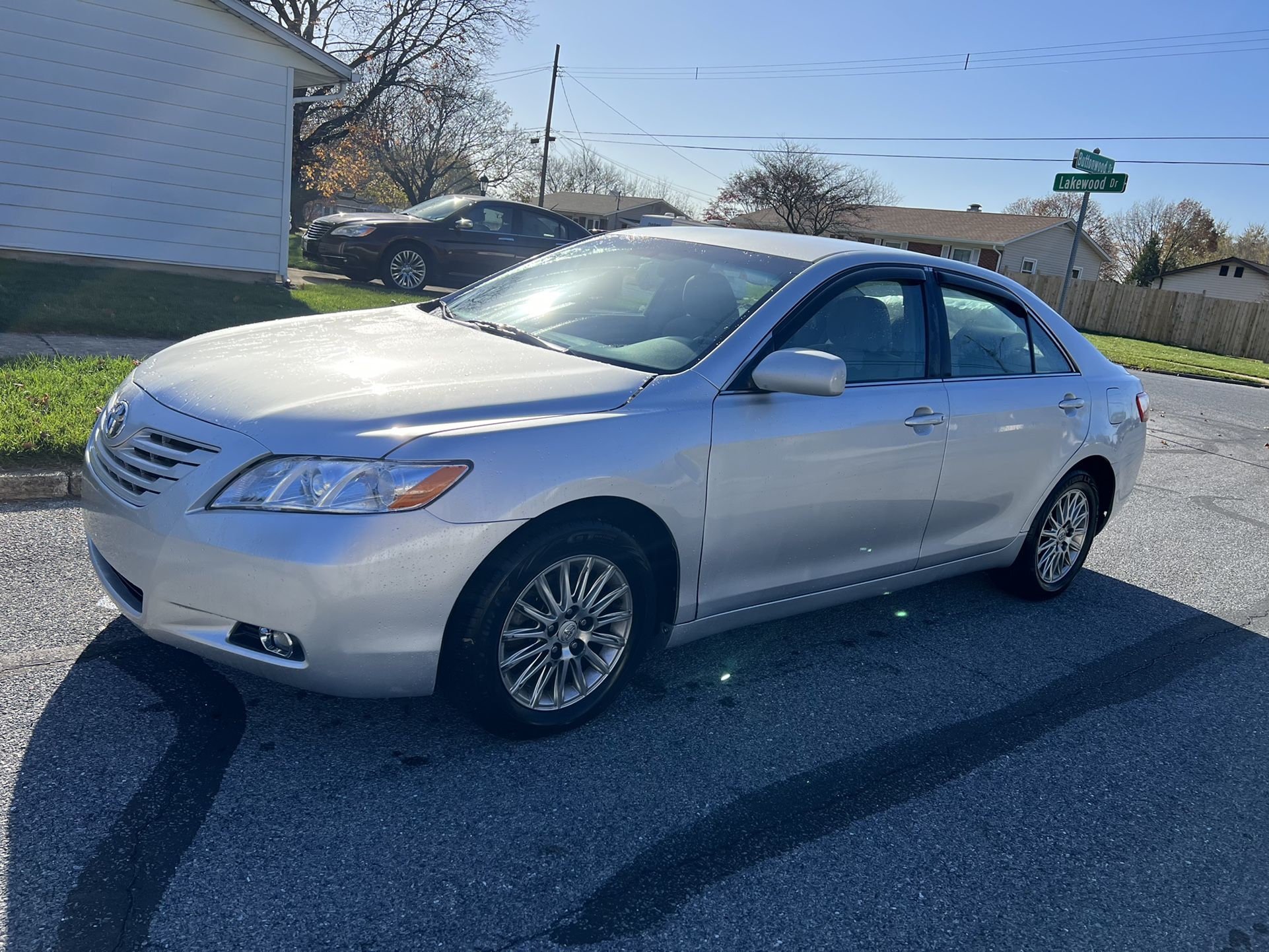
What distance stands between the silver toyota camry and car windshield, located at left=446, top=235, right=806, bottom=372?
2cm

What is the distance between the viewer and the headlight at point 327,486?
280cm

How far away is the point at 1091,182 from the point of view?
43.6ft

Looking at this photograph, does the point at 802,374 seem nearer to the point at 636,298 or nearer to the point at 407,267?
the point at 636,298

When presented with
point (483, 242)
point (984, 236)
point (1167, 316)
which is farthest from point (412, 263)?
point (984, 236)

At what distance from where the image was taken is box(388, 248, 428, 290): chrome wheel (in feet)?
52.0

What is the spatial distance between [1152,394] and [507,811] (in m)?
16.2

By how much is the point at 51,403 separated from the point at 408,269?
10.5 meters

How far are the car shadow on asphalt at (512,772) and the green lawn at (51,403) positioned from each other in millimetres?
2002

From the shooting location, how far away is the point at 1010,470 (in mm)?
4688

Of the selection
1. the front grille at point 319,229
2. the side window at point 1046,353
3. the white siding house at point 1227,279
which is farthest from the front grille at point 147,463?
the white siding house at point 1227,279

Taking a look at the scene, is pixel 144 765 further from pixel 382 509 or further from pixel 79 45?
pixel 79 45

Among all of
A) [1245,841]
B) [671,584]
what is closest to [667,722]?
[671,584]

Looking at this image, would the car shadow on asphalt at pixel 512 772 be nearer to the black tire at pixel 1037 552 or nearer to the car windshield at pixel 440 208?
the black tire at pixel 1037 552

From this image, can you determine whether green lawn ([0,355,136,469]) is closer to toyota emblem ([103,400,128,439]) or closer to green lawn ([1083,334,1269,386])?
toyota emblem ([103,400,128,439])
